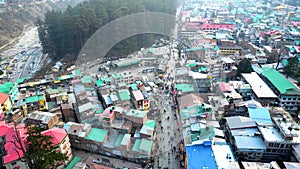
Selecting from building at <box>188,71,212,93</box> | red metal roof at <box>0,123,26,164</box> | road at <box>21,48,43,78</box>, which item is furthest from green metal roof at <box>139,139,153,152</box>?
road at <box>21,48,43,78</box>

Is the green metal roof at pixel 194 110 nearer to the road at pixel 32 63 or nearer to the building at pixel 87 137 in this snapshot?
the building at pixel 87 137

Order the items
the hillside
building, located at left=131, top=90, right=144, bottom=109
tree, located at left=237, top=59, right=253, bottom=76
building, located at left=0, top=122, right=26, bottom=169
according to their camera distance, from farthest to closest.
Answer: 1. the hillside
2. tree, located at left=237, top=59, right=253, bottom=76
3. building, located at left=131, top=90, right=144, bottom=109
4. building, located at left=0, top=122, right=26, bottom=169

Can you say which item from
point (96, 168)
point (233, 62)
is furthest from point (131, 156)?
point (233, 62)

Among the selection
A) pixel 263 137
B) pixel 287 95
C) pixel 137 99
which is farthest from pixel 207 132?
pixel 287 95

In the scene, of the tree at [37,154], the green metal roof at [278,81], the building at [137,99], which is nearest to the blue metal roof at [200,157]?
the building at [137,99]

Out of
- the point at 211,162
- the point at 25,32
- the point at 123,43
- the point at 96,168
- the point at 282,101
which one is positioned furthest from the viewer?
the point at 25,32

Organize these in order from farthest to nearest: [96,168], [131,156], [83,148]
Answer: [83,148] → [131,156] → [96,168]

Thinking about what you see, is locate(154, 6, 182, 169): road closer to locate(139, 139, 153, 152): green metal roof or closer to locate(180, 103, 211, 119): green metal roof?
locate(139, 139, 153, 152): green metal roof

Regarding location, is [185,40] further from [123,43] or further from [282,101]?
[282,101]
